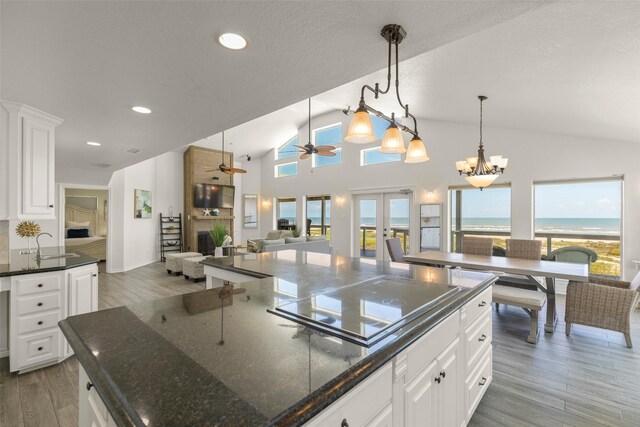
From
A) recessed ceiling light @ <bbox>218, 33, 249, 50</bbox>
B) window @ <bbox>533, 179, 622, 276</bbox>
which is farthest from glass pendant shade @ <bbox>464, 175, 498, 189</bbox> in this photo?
recessed ceiling light @ <bbox>218, 33, 249, 50</bbox>

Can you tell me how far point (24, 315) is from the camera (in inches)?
92.5

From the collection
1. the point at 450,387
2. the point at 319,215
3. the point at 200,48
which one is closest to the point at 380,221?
the point at 319,215

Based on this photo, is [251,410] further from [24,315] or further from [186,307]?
[24,315]

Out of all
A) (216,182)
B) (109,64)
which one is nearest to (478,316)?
(109,64)

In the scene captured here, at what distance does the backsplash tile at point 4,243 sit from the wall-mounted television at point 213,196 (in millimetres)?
5795

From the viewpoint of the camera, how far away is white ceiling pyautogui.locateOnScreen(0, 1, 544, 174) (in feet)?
4.04

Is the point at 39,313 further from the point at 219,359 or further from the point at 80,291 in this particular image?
the point at 219,359

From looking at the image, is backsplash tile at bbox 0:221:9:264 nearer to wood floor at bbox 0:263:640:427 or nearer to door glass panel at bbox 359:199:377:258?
wood floor at bbox 0:263:640:427

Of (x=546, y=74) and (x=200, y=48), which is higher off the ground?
(x=546, y=74)

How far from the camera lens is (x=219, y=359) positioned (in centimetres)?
80

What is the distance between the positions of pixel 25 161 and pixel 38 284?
43.5 inches

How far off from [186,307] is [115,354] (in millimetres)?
438

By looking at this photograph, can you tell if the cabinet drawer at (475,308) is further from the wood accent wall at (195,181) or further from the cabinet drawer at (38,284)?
the wood accent wall at (195,181)

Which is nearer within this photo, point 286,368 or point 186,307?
point 286,368
